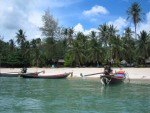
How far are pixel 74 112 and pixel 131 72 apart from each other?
3658 centimetres

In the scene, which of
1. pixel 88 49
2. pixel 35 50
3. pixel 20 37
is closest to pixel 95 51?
pixel 88 49

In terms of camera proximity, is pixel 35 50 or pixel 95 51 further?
pixel 35 50

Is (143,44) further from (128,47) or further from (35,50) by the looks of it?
(35,50)

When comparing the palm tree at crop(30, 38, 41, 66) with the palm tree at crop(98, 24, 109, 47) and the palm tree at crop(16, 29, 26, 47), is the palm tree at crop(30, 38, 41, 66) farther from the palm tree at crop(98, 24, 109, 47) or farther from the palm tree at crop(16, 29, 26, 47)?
the palm tree at crop(98, 24, 109, 47)

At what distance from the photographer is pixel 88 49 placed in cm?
7825

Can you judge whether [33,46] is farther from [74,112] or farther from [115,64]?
[74,112]

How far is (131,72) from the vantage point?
53281 mm

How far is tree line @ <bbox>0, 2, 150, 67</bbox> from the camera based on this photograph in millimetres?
76750

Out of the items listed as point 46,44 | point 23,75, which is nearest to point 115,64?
point 46,44

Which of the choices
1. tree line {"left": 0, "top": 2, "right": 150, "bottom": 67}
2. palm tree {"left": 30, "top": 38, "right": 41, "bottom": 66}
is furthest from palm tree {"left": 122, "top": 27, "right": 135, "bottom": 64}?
palm tree {"left": 30, "top": 38, "right": 41, "bottom": 66}

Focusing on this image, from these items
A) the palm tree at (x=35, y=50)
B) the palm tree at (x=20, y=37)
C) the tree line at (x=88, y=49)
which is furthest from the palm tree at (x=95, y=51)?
the palm tree at (x=20, y=37)

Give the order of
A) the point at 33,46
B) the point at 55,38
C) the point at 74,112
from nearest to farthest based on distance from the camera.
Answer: the point at 74,112 < the point at 55,38 < the point at 33,46

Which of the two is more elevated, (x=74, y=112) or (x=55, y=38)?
(x=55, y=38)

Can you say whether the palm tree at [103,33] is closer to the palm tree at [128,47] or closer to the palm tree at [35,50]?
the palm tree at [128,47]
